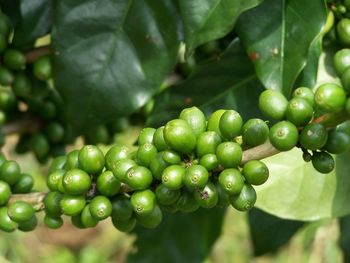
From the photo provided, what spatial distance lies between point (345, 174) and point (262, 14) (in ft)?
1.21

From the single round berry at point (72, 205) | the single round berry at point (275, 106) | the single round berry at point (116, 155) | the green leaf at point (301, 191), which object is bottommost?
the green leaf at point (301, 191)

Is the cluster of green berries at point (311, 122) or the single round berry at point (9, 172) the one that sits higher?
the cluster of green berries at point (311, 122)

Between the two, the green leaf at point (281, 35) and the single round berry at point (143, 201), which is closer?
the single round berry at point (143, 201)

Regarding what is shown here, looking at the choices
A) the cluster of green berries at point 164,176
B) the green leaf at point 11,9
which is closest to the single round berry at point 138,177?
the cluster of green berries at point 164,176

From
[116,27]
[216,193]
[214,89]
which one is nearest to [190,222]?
[214,89]

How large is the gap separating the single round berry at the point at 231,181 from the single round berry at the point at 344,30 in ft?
1.62

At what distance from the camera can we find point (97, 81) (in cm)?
142

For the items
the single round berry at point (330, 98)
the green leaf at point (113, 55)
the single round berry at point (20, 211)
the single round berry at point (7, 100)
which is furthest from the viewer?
the single round berry at point (7, 100)

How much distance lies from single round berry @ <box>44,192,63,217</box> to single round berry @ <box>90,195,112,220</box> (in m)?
0.09

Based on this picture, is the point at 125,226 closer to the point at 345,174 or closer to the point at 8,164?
the point at 8,164

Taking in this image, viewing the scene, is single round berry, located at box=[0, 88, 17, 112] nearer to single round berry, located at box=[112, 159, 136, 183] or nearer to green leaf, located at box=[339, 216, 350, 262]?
single round berry, located at box=[112, 159, 136, 183]

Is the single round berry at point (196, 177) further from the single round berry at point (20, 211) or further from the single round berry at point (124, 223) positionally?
the single round berry at point (20, 211)

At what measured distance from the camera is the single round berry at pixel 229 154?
988mm

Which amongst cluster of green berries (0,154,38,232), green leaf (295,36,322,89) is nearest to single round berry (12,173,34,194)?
cluster of green berries (0,154,38,232)
